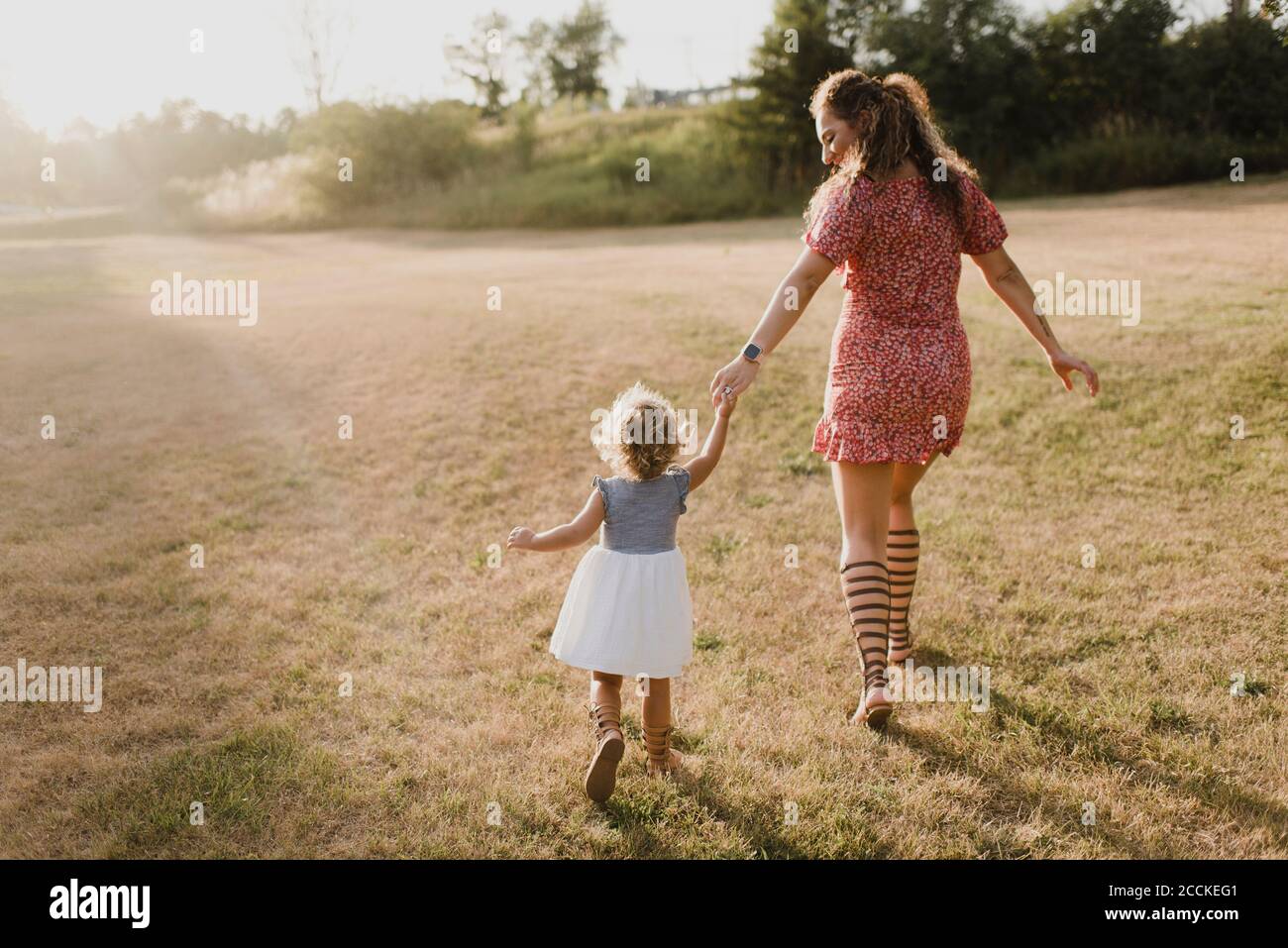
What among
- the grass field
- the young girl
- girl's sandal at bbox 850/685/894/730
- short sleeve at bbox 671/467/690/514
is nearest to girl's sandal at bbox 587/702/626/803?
the young girl

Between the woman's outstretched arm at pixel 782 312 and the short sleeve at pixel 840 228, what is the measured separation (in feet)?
0.12

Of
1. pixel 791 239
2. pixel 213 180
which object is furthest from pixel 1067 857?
pixel 213 180

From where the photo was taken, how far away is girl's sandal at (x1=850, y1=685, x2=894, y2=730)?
3.61 metres

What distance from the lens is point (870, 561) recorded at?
3609 millimetres

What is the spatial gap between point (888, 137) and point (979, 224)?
513 mm

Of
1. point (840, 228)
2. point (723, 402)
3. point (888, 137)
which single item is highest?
point (888, 137)

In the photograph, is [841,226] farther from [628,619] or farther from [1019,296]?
[628,619]

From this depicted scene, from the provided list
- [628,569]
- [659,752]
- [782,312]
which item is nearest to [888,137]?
[782,312]

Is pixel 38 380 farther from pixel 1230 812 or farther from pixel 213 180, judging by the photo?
pixel 213 180

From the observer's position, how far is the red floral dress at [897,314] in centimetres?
344

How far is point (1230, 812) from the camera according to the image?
10.4ft

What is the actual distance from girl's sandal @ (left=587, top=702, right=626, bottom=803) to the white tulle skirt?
18 cm

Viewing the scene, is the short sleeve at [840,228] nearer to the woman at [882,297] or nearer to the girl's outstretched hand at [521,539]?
the woman at [882,297]

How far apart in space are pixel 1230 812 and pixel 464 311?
8940 mm
